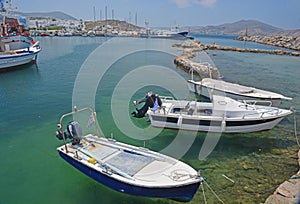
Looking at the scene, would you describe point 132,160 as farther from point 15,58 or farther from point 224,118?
point 15,58

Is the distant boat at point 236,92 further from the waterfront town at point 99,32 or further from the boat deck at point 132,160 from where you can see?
the waterfront town at point 99,32

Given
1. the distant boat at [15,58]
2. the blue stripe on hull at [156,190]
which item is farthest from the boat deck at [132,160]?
the distant boat at [15,58]

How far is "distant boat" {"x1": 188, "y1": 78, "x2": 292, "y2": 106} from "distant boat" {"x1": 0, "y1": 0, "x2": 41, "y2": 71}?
69.7 feet

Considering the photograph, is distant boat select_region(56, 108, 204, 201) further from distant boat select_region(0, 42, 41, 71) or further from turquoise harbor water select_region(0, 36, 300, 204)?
distant boat select_region(0, 42, 41, 71)

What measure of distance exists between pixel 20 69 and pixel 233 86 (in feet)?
81.5

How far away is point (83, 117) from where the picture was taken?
1253 centimetres

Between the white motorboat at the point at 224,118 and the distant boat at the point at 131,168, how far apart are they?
11.8 feet

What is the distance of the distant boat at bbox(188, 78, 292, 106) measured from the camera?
12750mm

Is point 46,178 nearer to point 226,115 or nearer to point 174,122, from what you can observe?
point 174,122

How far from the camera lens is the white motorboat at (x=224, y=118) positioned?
9.90m

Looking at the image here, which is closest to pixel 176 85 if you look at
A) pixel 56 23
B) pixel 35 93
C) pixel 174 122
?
pixel 174 122

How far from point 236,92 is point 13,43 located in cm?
3012

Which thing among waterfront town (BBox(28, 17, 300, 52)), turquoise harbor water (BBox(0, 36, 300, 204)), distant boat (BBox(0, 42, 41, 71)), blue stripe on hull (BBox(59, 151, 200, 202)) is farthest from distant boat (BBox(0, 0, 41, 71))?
waterfront town (BBox(28, 17, 300, 52))

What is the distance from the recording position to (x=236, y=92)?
45.4ft
